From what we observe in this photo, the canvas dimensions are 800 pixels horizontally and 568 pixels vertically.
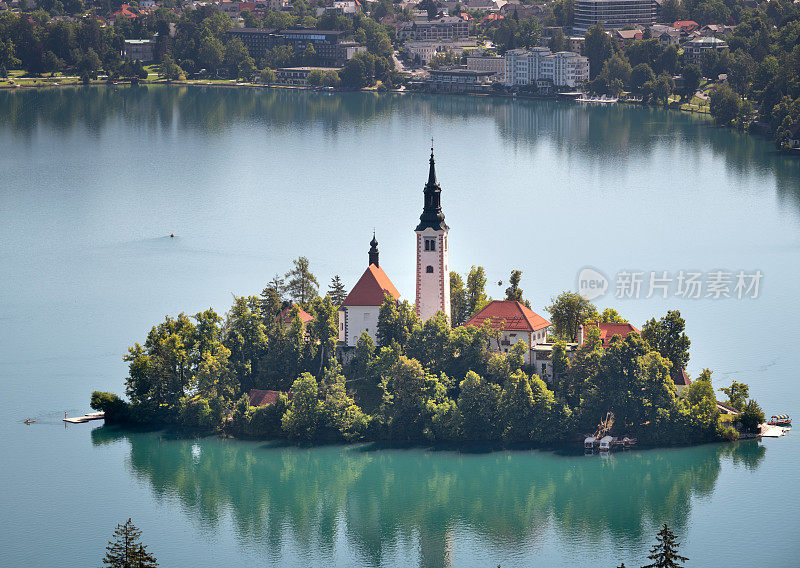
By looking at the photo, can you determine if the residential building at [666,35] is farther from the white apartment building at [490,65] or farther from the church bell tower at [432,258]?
the church bell tower at [432,258]

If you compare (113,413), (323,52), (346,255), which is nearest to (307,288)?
(113,413)

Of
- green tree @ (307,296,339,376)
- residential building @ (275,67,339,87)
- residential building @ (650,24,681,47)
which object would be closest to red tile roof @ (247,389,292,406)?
green tree @ (307,296,339,376)

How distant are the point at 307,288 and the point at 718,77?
95.8 m

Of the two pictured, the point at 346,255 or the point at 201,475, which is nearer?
the point at 201,475

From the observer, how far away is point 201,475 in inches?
2105

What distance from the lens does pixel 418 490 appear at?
170 feet

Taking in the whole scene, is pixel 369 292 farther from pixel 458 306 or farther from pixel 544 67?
pixel 544 67

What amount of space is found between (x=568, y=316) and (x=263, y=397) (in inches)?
447

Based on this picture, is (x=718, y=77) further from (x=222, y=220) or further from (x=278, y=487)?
(x=278, y=487)

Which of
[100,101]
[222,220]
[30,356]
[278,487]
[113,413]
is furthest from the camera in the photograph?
[100,101]

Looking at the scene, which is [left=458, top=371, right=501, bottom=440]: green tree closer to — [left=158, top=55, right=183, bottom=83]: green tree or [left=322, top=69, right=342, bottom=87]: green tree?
[left=322, top=69, right=342, bottom=87]: green tree

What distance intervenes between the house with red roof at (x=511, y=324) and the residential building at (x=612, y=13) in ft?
418

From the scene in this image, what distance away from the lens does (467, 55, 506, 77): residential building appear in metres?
164

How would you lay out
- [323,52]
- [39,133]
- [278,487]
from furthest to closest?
[323,52], [39,133], [278,487]
